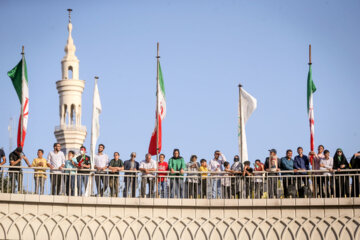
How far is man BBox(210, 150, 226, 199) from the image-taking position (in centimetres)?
2617

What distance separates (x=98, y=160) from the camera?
26.5 meters

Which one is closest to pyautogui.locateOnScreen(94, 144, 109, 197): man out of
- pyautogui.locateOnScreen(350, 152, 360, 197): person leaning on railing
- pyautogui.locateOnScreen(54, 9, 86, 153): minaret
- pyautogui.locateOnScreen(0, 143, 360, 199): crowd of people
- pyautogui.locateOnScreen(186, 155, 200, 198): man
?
pyautogui.locateOnScreen(0, 143, 360, 199): crowd of people

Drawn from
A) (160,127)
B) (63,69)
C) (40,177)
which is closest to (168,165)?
(160,127)

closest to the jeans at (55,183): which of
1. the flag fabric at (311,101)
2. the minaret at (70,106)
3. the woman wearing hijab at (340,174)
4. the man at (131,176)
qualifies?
the man at (131,176)

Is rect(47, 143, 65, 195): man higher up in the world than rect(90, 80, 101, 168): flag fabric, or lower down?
lower down

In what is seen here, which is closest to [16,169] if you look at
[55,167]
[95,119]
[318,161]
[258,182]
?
[55,167]

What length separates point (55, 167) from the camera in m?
26.0

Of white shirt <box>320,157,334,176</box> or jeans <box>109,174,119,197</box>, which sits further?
white shirt <box>320,157,334,176</box>

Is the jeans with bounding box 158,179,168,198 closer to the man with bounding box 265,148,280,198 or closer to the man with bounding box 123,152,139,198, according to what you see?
the man with bounding box 123,152,139,198

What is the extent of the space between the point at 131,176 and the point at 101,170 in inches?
33.3

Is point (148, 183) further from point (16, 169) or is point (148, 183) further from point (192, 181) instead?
point (16, 169)

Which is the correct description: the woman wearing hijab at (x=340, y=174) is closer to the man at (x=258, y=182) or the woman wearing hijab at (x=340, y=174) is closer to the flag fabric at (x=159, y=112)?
the man at (x=258, y=182)

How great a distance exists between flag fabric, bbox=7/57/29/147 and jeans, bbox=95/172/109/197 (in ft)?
8.93

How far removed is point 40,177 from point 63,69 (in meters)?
48.9
